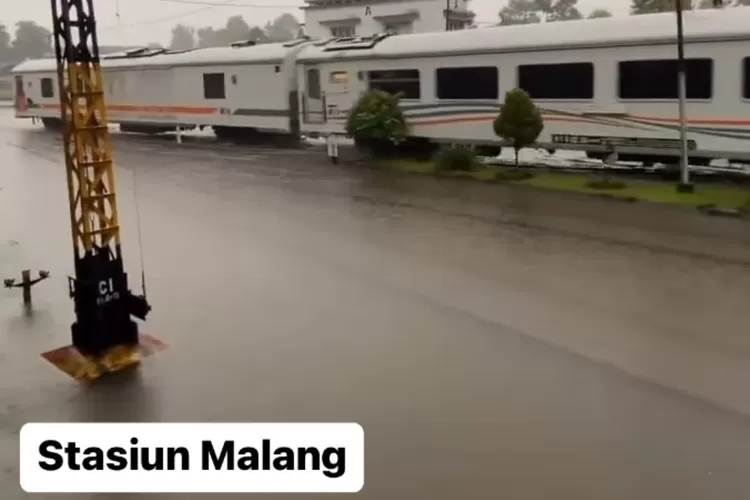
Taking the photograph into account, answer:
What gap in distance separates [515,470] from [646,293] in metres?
3.64

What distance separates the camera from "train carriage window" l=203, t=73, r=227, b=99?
70.7ft

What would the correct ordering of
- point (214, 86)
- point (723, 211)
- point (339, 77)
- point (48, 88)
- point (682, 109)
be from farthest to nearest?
point (48, 88), point (214, 86), point (339, 77), point (682, 109), point (723, 211)

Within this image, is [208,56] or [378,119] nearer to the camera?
[378,119]

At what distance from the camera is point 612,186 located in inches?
516

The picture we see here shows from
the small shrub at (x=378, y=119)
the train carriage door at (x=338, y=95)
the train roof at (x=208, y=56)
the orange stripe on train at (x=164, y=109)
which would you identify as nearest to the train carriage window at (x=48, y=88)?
the train roof at (x=208, y=56)

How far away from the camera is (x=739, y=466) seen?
4582mm

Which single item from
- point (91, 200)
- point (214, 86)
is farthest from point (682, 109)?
point (214, 86)

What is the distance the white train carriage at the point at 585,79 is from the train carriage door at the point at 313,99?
2.72ft

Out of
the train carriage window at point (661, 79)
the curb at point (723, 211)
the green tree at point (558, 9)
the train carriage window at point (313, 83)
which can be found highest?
the green tree at point (558, 9)

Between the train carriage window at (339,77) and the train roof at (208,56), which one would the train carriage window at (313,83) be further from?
the train roof at (208,56)

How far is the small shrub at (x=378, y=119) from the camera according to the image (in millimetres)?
16969

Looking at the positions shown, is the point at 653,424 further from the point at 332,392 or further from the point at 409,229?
the point at 409,229

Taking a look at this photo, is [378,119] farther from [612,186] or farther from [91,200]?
[91,200]

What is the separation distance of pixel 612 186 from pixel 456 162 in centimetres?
322
